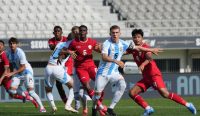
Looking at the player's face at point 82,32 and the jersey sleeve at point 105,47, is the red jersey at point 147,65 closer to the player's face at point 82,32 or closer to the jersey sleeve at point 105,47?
the jersey sleeve at point 105,47

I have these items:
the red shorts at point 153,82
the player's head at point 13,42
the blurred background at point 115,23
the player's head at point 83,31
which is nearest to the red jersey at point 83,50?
the player's head at point 83,31

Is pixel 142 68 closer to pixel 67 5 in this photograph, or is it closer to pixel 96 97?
pixel 96 97

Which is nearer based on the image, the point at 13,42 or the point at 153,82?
the point at 153,82

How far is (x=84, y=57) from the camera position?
16453mm

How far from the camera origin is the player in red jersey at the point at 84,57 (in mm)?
16141

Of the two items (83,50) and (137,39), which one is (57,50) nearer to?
(83,50)

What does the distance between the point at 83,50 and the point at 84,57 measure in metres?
0.23

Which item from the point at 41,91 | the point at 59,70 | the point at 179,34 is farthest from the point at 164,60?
the point at 59,70

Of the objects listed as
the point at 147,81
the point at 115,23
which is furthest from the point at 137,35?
the point at 115,23

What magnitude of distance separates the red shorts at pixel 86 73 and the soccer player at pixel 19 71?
2267 mm

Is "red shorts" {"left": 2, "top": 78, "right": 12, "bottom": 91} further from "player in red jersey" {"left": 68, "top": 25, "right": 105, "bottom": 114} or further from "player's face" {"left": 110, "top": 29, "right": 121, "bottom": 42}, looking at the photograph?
"player's face" {"left": 110, "top": 29, "right": 121, "bottom": 42}

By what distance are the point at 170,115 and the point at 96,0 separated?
22.9 metres

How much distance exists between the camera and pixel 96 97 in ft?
49.8

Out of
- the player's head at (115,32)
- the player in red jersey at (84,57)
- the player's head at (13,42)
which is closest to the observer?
the player's head at (115,32)
